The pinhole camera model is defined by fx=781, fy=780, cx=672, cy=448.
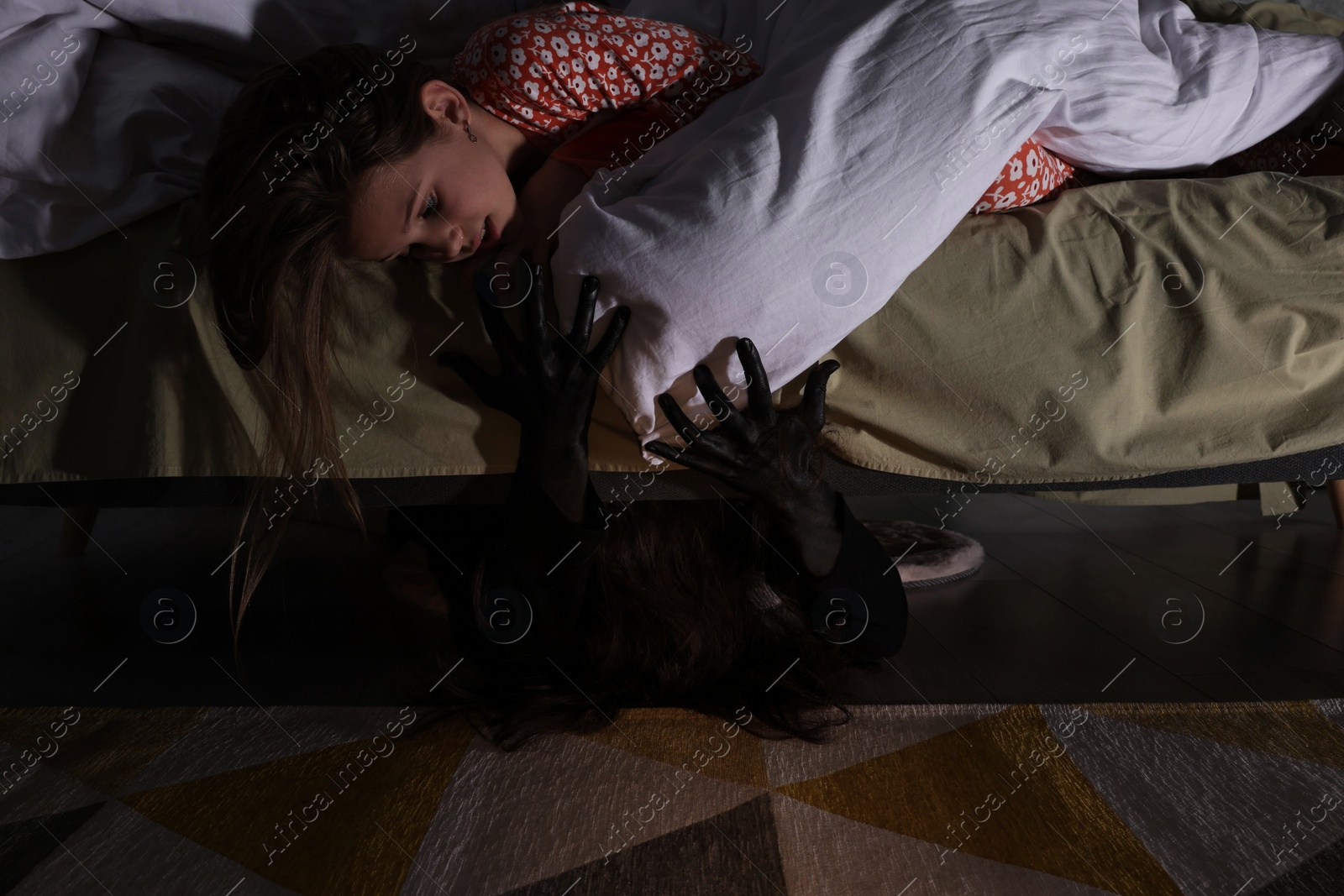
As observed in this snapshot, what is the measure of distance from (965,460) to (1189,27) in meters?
0.59

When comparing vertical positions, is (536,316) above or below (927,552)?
above

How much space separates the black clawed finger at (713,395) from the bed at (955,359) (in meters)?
0.09

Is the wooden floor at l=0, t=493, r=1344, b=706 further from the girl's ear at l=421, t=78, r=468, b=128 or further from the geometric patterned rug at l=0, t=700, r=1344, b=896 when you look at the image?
the girl's ear at l=421, t=78, r=468, b=128

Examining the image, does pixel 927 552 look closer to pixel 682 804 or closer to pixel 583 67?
pixel 682 804

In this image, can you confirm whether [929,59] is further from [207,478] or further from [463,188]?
[207,478]

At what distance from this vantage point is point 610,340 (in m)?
0.75

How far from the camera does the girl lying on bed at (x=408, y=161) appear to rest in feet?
2.48

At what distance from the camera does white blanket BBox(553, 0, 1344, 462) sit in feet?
2.29

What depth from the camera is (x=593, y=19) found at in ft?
2.80

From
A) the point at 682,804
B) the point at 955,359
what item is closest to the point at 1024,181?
the point at 955,359

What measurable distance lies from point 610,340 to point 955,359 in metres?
0.35

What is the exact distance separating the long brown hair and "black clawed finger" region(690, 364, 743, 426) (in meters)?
0.37

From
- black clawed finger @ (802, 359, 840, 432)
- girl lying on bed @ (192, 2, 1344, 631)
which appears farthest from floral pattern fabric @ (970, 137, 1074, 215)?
black clawed finger @ (802, 359, 840, 432)

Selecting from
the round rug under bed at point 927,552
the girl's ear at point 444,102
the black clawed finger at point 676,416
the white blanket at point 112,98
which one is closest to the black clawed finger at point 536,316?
the black clawed finger at point 676,416
